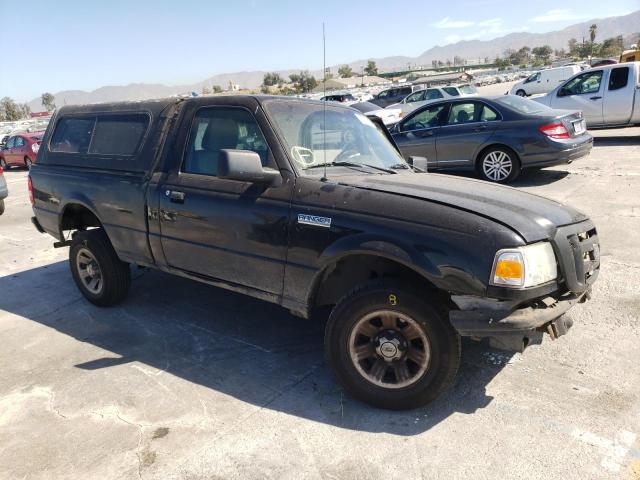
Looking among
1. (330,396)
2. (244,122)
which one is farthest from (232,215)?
(330,396)

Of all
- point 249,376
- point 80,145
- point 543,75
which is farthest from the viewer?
point 543,75


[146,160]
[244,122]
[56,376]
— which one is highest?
[244,122]

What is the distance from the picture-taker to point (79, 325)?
4570 mm

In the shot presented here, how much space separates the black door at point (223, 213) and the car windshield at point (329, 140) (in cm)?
21

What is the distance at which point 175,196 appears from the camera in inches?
154

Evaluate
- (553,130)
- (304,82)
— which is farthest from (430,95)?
(304,82)

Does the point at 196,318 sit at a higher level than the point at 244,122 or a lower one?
lower

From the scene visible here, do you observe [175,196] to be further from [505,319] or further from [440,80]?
[440,80]

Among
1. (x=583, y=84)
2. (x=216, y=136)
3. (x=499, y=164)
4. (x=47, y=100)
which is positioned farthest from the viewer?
(x=47, y=100)

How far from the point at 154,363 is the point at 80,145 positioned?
2.38 m

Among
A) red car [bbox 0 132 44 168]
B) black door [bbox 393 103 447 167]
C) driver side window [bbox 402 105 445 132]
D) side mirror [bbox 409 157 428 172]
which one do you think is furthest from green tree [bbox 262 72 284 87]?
side mirror [bbox 409 157 428 172]

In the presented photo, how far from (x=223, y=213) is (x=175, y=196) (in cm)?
53

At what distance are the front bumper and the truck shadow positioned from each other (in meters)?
0.61

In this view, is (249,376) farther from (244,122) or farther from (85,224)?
(85,224)
